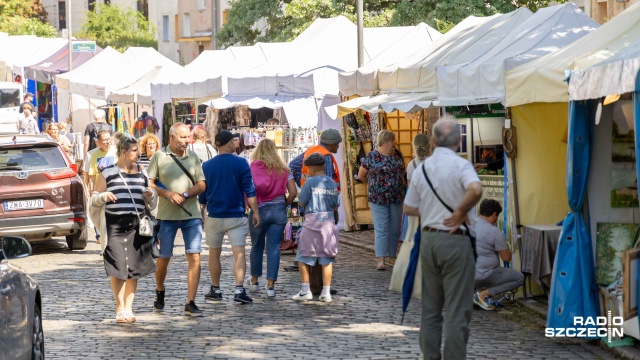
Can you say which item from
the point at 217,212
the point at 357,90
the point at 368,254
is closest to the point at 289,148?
the point at 357,90

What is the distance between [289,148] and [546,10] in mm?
7054

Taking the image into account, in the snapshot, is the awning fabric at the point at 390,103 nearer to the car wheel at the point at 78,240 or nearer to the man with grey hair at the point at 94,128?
the car wheel at the point at 78,240

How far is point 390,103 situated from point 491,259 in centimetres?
497

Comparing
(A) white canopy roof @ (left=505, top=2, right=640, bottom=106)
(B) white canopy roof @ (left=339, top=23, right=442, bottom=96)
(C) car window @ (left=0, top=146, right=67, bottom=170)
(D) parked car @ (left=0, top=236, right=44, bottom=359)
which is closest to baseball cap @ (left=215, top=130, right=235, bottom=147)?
(A) white canopy roof @ (left=505, top=2, right=640, bottom=106)

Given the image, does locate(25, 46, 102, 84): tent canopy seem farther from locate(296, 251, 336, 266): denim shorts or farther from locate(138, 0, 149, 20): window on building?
locate(138, 0, 149, 20): window on building

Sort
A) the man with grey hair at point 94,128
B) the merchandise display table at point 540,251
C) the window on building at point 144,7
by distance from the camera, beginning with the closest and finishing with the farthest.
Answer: the merchandise display table at point 540,251 → the man with grey hair at point 94,128 → the window on building at point 144,7

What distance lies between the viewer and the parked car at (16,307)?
23.8 ft

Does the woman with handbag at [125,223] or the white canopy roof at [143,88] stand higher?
the white canopy roof at [143,88]

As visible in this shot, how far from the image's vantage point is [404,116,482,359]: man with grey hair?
8.10m

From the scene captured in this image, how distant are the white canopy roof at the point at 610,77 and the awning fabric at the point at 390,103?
5798 millimetres

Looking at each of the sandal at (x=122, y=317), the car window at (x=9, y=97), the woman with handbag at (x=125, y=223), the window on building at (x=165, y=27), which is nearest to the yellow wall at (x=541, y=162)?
the woman with handbag at (x=125, y=223)

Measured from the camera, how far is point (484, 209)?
11.9 m

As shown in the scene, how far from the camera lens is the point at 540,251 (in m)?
11.7

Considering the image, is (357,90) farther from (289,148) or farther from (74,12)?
(74,12)
